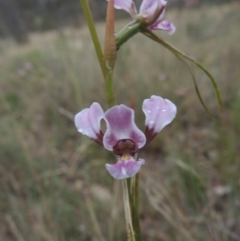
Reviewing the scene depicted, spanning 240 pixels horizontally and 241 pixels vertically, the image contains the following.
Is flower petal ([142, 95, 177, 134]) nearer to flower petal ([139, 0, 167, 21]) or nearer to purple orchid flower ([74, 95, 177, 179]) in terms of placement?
purple orchid flower ([74, 95, 177, 179])

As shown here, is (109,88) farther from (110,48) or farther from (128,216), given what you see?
(128,216)

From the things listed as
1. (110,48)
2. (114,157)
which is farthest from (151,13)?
(114,157)

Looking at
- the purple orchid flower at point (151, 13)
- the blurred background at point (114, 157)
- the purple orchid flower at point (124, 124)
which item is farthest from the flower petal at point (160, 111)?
the blurred background at point (114, 157)

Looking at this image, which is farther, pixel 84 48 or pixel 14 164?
pixel 84 48

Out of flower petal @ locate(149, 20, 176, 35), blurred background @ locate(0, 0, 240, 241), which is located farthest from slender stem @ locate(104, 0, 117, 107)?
blurred background @ locate(0, 0, 240, 241)

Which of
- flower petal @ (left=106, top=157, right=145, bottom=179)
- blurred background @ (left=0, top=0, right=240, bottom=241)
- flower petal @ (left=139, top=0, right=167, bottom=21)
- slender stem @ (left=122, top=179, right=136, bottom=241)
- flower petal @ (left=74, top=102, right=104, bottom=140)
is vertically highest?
flower petal @ (left=139, top=0, right=167, bottom=21)

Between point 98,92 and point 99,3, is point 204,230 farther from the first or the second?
point 99,3

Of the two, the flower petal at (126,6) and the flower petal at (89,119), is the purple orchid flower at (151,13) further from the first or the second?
the flower petal at (89,119)

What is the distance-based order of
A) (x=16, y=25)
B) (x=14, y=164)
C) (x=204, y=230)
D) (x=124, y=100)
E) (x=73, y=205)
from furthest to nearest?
(x=16, y=25)
(x=124, y=100)
(x=14, y=164)
(x=73, y=205)
(x=204, y=230)

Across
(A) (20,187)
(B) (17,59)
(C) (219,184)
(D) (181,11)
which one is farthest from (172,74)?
(B) (17,59)
